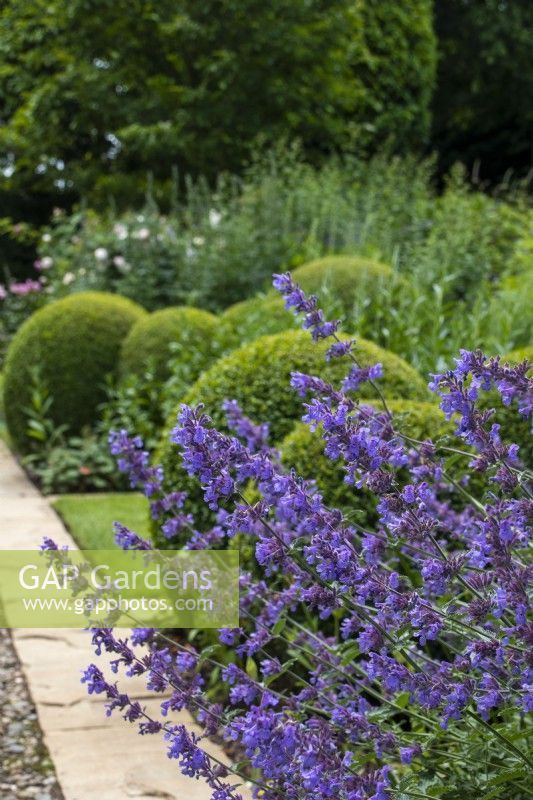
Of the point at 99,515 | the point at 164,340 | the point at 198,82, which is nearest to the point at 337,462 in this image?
the point at 99,515

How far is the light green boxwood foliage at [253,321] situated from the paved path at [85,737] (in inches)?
87.6

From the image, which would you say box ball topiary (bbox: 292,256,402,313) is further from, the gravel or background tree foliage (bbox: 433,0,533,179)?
background tree foliage (bbox: 433,0,533,179)

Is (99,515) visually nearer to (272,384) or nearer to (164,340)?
(164,340)

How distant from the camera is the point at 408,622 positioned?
148 cm

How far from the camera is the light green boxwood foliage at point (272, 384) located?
11.9 ft

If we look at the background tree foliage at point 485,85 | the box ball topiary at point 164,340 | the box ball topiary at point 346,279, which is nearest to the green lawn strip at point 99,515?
the box ball topiary at point 164,340

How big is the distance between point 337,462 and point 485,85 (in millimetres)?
18117

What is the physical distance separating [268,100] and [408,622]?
12605mm

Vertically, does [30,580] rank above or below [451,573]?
below

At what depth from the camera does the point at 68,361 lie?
6.89 metres

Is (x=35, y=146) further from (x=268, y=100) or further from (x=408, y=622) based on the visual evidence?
(x=408, y=622)

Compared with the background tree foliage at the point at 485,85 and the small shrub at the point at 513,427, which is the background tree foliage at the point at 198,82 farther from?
the small shrub at the point at 513,427

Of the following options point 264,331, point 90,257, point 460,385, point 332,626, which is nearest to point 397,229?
point 90,257

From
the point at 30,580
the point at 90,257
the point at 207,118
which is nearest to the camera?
the point at 30,580
